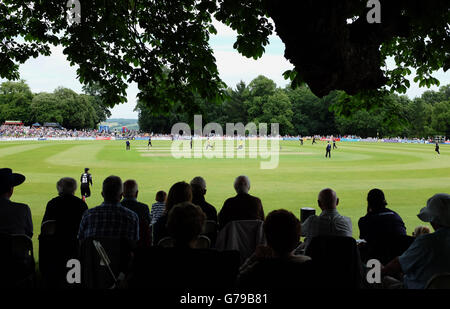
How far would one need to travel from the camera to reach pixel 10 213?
15.7ft

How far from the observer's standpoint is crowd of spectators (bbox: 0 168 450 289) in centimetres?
298

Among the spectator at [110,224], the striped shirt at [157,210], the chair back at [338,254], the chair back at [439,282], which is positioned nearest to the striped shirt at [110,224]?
the spectator at [110,224]

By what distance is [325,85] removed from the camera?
16.1ft

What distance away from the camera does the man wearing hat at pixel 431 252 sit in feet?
11.4

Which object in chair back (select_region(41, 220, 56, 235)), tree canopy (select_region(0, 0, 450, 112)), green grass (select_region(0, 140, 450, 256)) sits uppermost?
tree canopy (select_region(0, 0, 450, 112))

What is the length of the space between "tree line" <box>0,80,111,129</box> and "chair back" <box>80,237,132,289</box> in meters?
127

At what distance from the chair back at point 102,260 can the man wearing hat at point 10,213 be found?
1.26 m

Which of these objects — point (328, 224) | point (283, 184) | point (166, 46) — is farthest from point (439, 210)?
point (283, 184)

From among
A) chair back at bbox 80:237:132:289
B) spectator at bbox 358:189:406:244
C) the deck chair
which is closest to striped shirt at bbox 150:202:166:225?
the deck chair

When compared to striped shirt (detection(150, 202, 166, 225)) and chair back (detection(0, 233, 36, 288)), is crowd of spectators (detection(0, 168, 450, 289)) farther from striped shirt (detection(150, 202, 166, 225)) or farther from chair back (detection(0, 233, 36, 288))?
striped shirt (detection(150, 202, 166, 225))

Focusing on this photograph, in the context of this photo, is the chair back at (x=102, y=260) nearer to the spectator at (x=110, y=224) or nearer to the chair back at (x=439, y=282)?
the spectator at (x=110, y=224)
